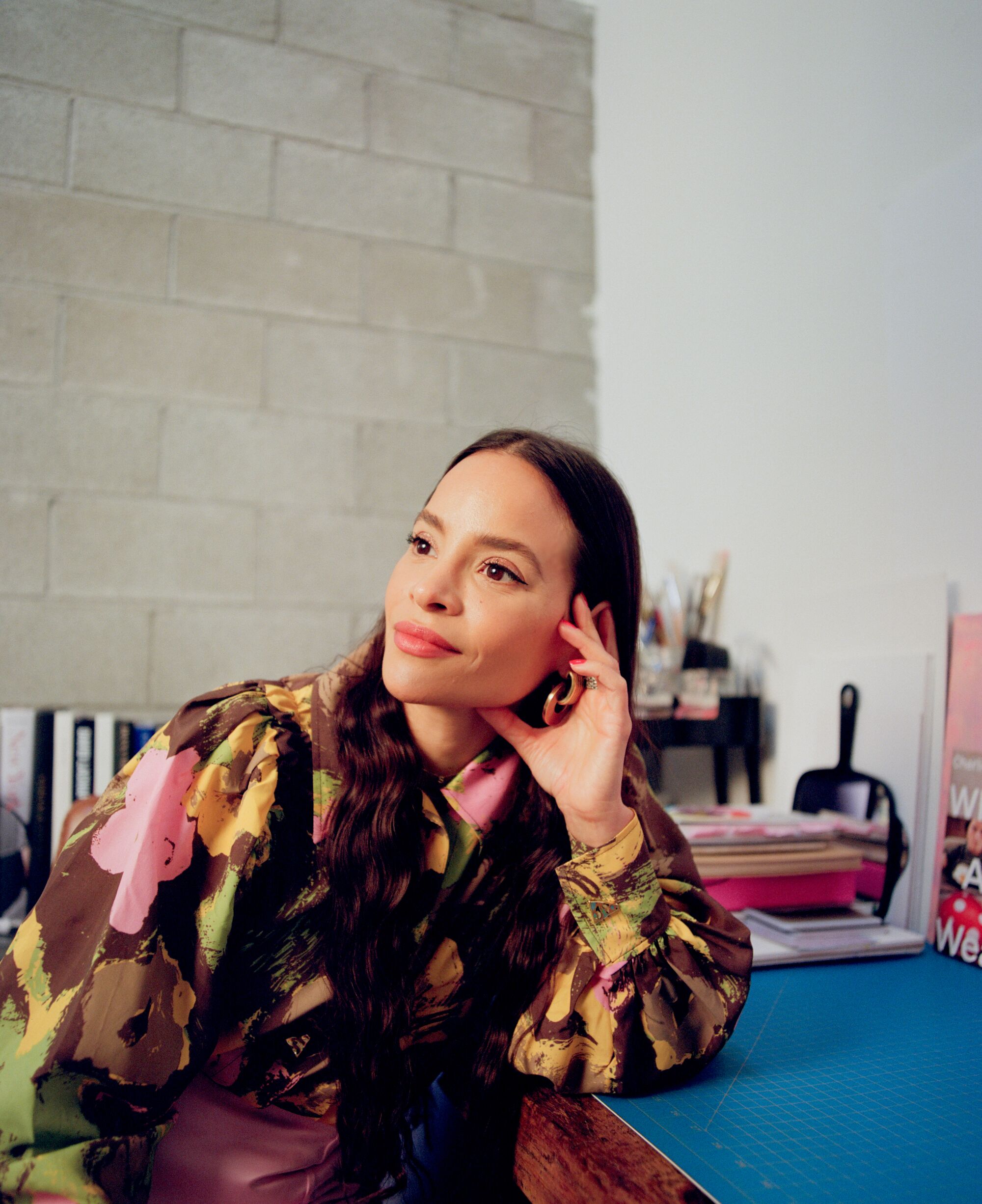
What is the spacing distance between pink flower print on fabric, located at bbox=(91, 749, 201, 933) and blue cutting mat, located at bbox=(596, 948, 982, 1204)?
0.41m

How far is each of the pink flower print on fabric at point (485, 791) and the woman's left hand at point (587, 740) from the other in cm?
2

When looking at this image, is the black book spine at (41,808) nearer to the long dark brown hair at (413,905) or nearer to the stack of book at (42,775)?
the stack of book at (42,775)

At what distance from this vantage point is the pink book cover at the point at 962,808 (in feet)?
3.44

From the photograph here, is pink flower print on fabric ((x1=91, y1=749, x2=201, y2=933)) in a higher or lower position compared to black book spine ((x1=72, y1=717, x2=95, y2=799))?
higher

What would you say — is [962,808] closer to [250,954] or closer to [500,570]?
[500,570]

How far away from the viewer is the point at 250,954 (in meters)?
0.77

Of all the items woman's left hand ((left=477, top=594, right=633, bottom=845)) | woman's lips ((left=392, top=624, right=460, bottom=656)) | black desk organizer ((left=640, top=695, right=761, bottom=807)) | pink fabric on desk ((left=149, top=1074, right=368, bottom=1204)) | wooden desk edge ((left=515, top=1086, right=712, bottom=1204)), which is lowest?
pink fabric on desk ((left=149, top=1074, right=368, bottom=1204))

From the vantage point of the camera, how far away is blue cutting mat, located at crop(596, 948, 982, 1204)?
0.58 metres

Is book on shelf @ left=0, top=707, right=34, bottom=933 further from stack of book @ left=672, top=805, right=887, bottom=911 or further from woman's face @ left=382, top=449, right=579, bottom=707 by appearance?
stack of book @ left=672, top=805, right=887, bottom=911

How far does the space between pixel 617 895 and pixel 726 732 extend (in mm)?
776

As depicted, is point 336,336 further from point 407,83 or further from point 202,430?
point 407,83

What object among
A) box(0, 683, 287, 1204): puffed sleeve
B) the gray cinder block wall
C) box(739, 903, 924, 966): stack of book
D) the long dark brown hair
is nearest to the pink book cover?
box(739, 903, 924, 966): stack of book

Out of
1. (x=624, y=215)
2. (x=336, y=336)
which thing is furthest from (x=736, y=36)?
(x=336, y=336)

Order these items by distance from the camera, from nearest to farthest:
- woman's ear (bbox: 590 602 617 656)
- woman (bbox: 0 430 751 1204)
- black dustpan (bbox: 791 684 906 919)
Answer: woman (bbox: 0 430 751 1204)
woman's ear (bbox: 590 602 617 656)
black dustpan (bbox: 791 684 906 919)
